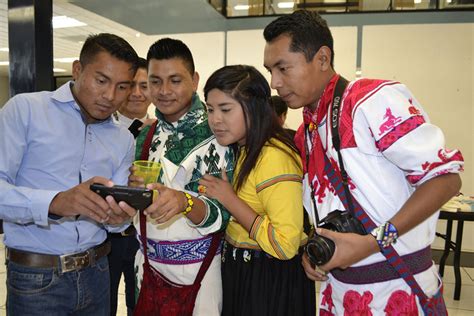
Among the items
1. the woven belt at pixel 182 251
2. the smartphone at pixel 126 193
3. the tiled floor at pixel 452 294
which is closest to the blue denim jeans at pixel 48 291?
the woven belt at pixel 182 251

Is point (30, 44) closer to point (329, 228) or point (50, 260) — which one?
point (50, 260)

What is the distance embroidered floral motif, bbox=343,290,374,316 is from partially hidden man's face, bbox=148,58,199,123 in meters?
0.98

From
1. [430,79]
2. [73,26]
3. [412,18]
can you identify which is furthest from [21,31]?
[412,18]

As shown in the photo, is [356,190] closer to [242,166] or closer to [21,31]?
[242,166]

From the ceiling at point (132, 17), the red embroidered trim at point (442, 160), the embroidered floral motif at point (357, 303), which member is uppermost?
the ceiling at point (132, 17)

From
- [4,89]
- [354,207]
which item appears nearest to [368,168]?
[354,207]

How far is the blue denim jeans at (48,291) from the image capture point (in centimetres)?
146

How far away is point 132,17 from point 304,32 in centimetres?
510

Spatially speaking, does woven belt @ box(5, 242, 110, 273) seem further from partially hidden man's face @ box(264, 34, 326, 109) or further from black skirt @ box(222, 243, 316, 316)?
partially hidden man's face @ box(264, 34, 326, 109)

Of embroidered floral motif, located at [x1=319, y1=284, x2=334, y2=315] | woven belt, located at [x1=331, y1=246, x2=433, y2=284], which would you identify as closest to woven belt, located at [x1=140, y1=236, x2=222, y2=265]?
embroidered floral motif, located at [x1=319, y1=284, x2=334, y2=315]

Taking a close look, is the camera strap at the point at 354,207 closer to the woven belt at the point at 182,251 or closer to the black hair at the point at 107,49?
the woven belt at the point at 182,251

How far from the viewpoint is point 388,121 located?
1.17m

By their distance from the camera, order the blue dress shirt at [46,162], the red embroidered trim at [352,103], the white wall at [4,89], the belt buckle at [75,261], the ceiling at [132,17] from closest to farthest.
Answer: the red embroidered trim at [352,103], the blue dress shirt at [46,162], the belt buckle at [75,261], the ceiling at [132,17], the white wall at [4,89]

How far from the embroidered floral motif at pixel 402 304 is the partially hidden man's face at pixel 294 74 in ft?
2.24
